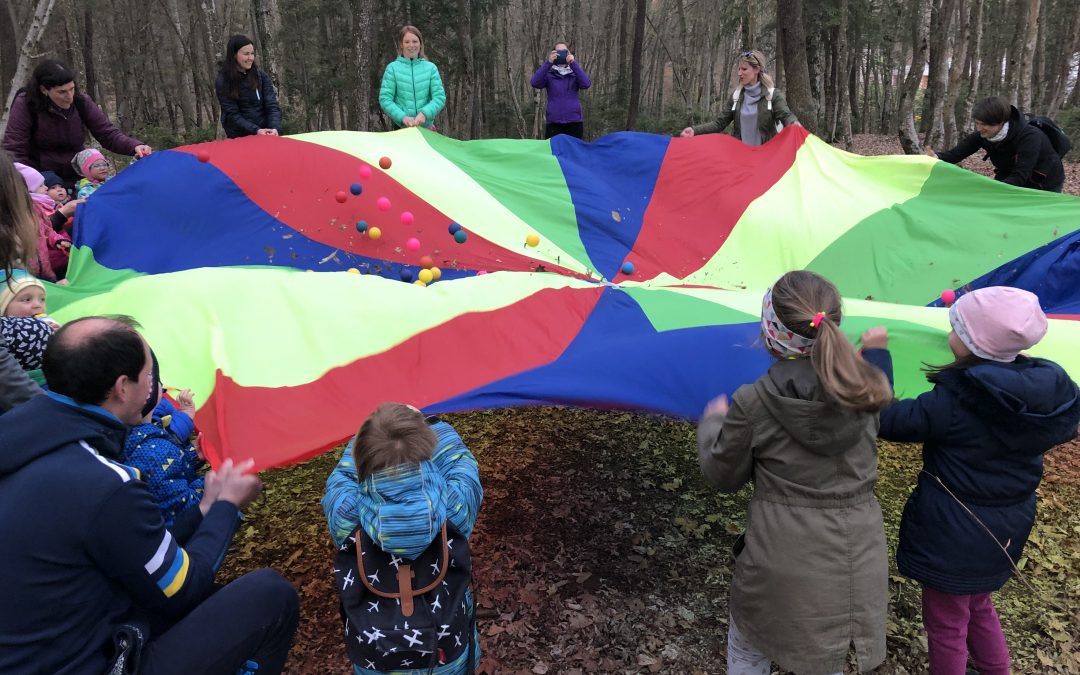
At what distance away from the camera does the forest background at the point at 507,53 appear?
941 cm

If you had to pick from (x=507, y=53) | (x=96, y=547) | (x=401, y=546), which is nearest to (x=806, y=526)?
(x=401, y=546)

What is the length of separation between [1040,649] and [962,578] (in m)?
0.78

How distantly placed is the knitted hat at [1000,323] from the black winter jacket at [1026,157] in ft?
9.12

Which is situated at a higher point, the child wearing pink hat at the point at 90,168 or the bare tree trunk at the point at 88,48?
the bare tree trunk at the point at 88,48

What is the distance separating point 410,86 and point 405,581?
423cm

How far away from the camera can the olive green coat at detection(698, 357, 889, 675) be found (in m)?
1.55

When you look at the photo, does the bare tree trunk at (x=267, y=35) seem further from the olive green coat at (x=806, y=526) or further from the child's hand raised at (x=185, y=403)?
the olive green coat at (x=806, y=526)

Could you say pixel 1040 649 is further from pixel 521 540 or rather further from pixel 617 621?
→ pixel 521 540

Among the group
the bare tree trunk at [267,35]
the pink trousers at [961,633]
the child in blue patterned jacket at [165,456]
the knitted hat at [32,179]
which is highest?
the bare tree trunk at [267,35]

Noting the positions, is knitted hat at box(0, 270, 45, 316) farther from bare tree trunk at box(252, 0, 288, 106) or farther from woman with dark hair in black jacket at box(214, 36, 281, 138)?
bare tree trunk at box(252, 0, 288, 106)

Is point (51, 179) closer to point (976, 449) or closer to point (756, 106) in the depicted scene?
point (976, 449)

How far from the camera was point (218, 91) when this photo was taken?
175 inches

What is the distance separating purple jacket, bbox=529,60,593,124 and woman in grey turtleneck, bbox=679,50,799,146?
69.6 inches

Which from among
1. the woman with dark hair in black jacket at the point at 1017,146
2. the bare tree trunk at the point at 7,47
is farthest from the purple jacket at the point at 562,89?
the bare tree trunk at the point at 7,47
